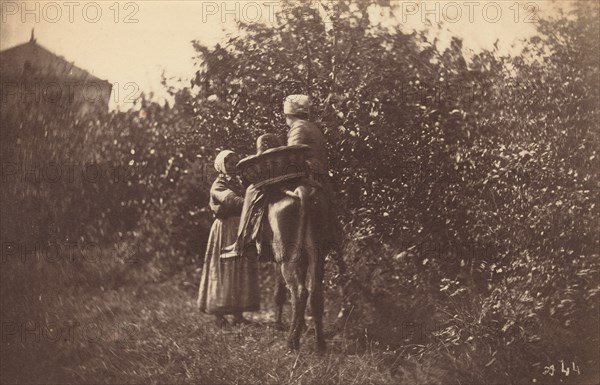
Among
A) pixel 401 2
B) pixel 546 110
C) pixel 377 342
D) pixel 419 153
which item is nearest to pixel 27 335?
pixel 377 342

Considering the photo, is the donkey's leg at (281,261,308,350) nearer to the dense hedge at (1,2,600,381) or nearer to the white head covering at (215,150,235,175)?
the dense hedge at (1,2,600,381)

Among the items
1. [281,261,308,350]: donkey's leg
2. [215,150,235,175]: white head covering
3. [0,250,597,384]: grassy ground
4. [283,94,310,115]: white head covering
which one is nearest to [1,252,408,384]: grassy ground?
[0,250,597,384]: grassy ground

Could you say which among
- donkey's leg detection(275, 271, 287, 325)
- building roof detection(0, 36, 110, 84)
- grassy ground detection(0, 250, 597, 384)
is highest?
building roof detection(0, 36, 110, 84)

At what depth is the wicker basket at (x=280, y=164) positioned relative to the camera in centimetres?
280

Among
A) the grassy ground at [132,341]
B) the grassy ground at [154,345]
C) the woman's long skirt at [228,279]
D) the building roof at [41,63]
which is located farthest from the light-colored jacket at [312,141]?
the building roof at [41,63]

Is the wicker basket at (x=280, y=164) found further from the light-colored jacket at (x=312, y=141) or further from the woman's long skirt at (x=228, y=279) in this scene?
the woman's long skirt at (x=228, y=279)

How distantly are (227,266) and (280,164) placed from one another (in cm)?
57

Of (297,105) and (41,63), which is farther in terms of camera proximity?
(41,63)

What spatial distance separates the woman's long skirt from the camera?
9.36 ft

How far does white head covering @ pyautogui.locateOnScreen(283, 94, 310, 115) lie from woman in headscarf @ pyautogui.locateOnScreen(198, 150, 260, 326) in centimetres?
35

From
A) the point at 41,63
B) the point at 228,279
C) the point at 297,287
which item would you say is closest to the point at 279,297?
the point at 297,287

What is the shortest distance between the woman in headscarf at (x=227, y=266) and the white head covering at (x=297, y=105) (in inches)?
13.8

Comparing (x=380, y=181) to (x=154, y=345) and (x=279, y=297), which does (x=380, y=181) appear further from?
(x=154, y=345)

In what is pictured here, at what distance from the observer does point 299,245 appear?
2.78 m
